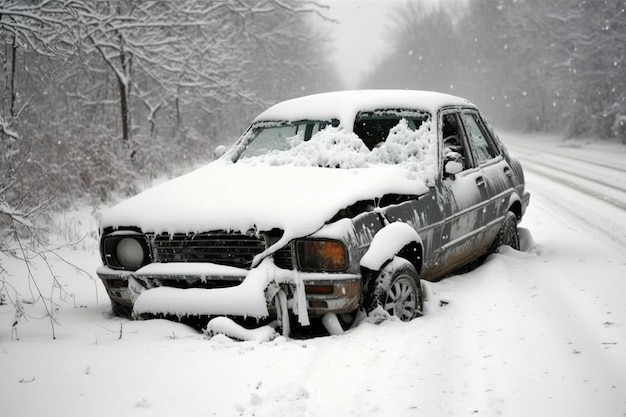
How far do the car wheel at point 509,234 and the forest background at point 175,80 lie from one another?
14.3 ft

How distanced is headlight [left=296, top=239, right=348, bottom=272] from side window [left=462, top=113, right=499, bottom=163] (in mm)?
2584

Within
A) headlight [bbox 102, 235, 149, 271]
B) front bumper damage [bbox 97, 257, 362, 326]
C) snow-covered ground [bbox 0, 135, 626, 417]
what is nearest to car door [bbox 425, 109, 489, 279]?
snow-covered ground [bbox 0, 135, 626, 417]

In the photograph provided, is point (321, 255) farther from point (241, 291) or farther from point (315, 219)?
point (241, 291)

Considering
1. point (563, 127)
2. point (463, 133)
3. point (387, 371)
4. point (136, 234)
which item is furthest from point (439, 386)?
point (563, 127)

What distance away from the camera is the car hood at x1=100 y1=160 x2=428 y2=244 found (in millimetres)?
3760

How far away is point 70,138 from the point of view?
37.9 feet

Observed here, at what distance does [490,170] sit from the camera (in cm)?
603

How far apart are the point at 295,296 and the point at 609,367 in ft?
6.05

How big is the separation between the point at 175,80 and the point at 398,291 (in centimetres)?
1121

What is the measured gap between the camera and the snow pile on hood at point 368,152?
4.82 metres

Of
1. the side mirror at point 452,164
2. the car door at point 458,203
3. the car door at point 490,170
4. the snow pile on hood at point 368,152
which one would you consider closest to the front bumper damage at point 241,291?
the car door at point 458,203

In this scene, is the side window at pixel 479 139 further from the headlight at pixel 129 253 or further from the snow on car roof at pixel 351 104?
the headlight at pixel 129 253

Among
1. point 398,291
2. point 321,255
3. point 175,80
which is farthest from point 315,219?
point 175,80

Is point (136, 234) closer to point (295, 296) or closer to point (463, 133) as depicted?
point (295, 296)
